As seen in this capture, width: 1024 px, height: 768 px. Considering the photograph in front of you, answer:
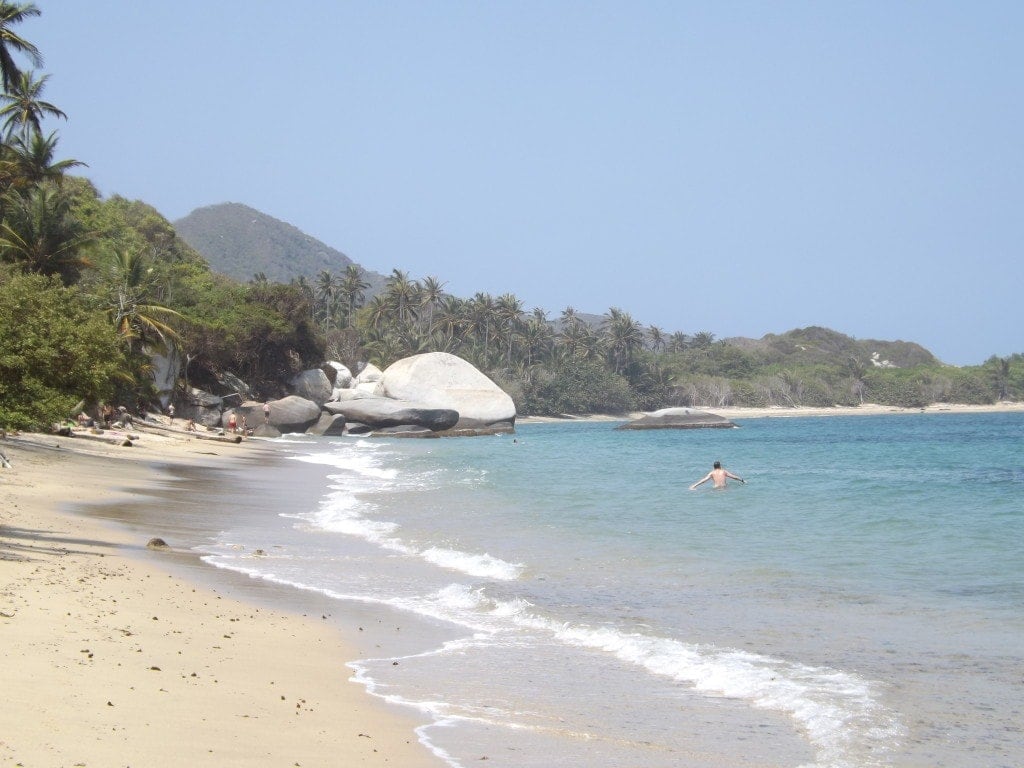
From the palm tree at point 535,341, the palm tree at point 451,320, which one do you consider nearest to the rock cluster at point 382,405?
the palm tree at point 451,320

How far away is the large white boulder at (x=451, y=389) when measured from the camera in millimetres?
58281

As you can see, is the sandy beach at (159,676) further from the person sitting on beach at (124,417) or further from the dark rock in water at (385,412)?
the dark rock in water at (385,412)

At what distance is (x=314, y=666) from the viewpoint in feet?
23.3

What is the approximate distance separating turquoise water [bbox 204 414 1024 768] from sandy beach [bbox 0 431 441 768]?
1.72ft

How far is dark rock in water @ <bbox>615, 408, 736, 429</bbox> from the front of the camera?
75938mm

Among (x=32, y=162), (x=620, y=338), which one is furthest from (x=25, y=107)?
(x=620, y=338)

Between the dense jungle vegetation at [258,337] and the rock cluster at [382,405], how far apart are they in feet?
6.39

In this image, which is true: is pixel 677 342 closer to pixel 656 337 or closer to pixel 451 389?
pixel 656 337

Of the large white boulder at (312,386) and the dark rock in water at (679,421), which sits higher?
the large white boulder at (312,386)

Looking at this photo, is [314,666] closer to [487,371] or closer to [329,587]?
[329,587]

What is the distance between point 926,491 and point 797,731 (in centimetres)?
1814

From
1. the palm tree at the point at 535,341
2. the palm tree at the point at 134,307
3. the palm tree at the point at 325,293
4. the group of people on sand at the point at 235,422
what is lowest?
the group of people on sand at the point at 235,422

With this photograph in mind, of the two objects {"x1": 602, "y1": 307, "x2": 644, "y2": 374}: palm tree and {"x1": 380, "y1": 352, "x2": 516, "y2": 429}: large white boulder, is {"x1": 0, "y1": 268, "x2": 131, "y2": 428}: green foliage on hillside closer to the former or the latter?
{"x1": 380, "y1": 352, "x2": 516, "y2": 429}: large white boulder

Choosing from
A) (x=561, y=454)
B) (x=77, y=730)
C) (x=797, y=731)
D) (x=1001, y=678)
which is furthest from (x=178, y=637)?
(x=561, y=454)
